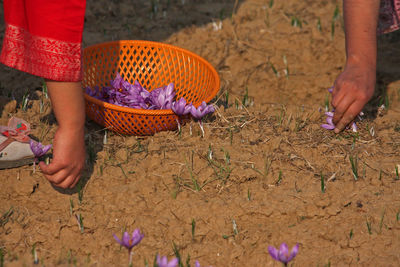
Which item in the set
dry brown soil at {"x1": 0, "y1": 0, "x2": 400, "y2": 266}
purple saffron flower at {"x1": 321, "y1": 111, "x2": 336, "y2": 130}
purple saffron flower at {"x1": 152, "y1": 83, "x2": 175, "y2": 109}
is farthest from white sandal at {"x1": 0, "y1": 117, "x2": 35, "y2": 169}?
purple saffron flower at {"x1": 321, "y1": 111, "x2": 336, "y2": 130}

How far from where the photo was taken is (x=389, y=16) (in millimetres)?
3180

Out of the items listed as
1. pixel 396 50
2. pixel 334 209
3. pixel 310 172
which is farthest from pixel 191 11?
pixel 334 209

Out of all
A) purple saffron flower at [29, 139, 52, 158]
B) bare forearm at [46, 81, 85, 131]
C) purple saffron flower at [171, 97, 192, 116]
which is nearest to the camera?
bare forearm at [46, 81, 85, 131]

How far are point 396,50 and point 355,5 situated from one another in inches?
54.3

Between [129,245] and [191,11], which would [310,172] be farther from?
[191,11]

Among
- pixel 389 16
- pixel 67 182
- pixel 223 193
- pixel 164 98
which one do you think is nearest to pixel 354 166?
pixel 223 193

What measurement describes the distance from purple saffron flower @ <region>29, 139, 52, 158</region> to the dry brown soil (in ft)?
0.36

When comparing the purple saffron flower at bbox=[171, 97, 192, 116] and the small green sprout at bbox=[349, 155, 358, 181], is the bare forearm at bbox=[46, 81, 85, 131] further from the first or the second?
the small green sprout at bbox=[349, 155, 358, 181]

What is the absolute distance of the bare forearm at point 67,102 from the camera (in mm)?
2125

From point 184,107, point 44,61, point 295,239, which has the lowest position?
point 295,239

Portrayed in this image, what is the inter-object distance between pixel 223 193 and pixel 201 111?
468 mm

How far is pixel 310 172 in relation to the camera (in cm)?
254

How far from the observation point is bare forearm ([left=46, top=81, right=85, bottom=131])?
2125mm

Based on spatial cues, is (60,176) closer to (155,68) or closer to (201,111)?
(201,111)
